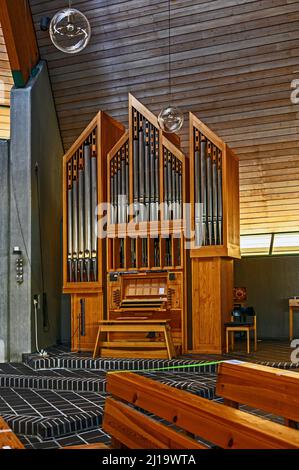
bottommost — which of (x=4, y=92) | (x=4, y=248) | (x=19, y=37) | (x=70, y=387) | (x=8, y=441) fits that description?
(x=70, y=387)

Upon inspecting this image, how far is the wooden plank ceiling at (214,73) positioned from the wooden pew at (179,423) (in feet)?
21.4

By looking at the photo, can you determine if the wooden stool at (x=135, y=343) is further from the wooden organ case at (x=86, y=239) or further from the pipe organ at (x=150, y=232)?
the wooden organ case at (x=86, y=239)

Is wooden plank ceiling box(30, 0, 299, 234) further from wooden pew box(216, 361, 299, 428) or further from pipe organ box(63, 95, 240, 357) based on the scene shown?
wooden pew box(216, 361, 299, 428)

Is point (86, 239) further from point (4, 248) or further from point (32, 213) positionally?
point (4, 248)

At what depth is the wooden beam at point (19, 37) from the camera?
8297 millimetres

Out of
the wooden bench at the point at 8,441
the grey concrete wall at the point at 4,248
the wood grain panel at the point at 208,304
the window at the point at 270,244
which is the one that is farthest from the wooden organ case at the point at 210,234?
the wooden bench at the point at 8,441

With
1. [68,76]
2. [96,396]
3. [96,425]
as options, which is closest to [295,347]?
[96,396]

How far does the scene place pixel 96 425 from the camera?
5422mm

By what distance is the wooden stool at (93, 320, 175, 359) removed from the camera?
7723 mm

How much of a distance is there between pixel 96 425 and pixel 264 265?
5594 millimetres

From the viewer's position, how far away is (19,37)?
28.7ft

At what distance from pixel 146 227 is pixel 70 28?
439 cm

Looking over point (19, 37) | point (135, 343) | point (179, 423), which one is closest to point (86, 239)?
point (135, 343)
